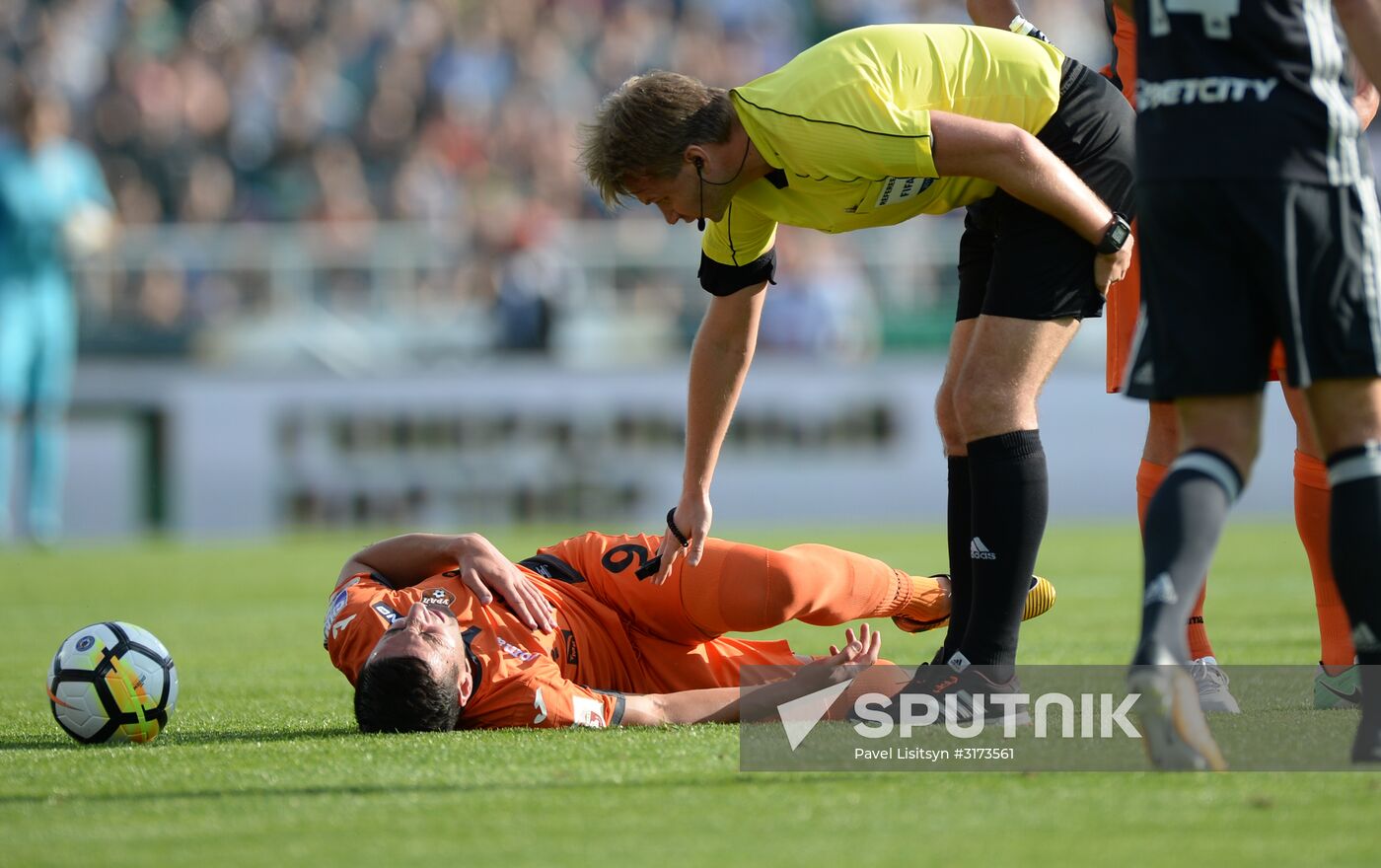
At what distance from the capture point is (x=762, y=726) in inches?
188

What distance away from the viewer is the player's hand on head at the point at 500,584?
199 inches

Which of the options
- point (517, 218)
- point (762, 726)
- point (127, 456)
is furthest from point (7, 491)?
point (762, 726)

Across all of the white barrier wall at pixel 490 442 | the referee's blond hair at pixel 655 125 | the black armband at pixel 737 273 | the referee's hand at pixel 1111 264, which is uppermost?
the referee's blond hair at pixel 655 125

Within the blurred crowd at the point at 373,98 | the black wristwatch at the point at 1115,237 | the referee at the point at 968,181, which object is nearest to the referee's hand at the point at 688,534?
the referee at the point at 968,181

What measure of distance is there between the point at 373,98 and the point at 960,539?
15057 millimetres

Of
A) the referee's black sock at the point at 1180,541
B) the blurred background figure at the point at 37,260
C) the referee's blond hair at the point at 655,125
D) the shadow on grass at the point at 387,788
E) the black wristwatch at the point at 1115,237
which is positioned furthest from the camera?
the blurred background figure at the point at 37,260

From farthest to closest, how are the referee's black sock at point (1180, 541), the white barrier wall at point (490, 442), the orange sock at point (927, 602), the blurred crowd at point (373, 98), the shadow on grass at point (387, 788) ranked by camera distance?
the blurred crowd at point (373, 98), the white barrier wall at point (490, 442), the orange sock at point (927, 602), the shadow on grass at point (387, 788), the referee's black sock at point (1180, 541)

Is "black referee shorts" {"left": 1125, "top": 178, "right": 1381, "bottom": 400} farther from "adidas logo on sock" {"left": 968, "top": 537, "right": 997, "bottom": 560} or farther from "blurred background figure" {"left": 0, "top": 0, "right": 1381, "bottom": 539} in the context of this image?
"blurred background figure" {"left": 0, "top": 0, "right": 1381, "bottom": 539}

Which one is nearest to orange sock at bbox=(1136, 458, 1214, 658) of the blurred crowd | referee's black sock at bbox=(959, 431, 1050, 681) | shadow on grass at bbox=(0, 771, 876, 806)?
referee's black sock at bbox=(959, 431, 1050, 681)

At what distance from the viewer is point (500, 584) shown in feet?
16.8

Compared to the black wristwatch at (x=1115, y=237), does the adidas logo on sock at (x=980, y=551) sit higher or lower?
lower

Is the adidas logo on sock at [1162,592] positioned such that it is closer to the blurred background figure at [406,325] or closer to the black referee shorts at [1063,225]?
the black referee shorts at [1063,225]

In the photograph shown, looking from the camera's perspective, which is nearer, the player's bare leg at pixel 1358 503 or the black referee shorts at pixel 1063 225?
the player's bare leg at pixel 1358 503

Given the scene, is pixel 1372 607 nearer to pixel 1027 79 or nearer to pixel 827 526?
pixel 1027 79
